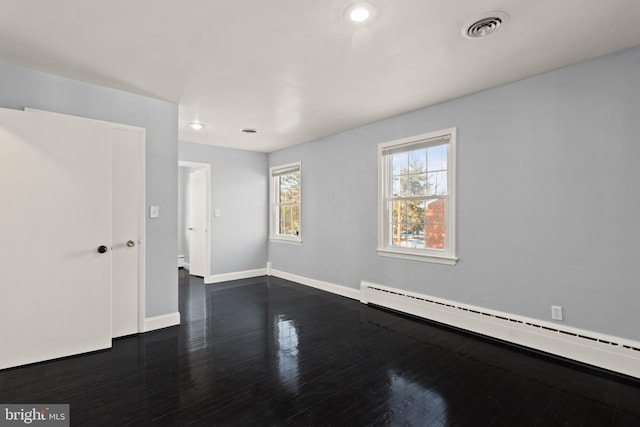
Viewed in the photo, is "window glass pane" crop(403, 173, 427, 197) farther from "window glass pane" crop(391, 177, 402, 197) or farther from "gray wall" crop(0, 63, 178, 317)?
"gray wall" crop(0, 63, 178, 317)

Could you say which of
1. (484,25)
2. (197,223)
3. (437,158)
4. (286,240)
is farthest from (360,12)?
(197,223)

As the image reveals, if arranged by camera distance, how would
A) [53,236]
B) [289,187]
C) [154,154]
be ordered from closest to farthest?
[53,236], [154,154], [289,187]

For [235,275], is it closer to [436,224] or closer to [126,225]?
[126,225]

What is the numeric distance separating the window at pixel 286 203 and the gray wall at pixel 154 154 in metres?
2.48

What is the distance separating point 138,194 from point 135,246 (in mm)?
549

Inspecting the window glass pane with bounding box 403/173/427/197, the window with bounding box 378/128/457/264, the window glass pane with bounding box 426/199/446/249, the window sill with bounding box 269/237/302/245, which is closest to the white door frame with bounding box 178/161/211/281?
the window sill with bounding box 269/237/302/245

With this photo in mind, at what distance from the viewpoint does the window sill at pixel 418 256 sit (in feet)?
11.4

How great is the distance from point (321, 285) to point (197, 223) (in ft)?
9.06

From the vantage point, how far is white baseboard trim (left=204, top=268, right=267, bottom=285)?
5.61 meters

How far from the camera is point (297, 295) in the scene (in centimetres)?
477

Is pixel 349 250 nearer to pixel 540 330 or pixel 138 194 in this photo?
pixel 540 330

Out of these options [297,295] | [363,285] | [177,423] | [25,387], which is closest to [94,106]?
[25,387]

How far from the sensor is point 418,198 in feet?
12.6

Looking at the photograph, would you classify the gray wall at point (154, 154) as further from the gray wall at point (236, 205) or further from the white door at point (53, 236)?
the gray wall at point (236, 205)
